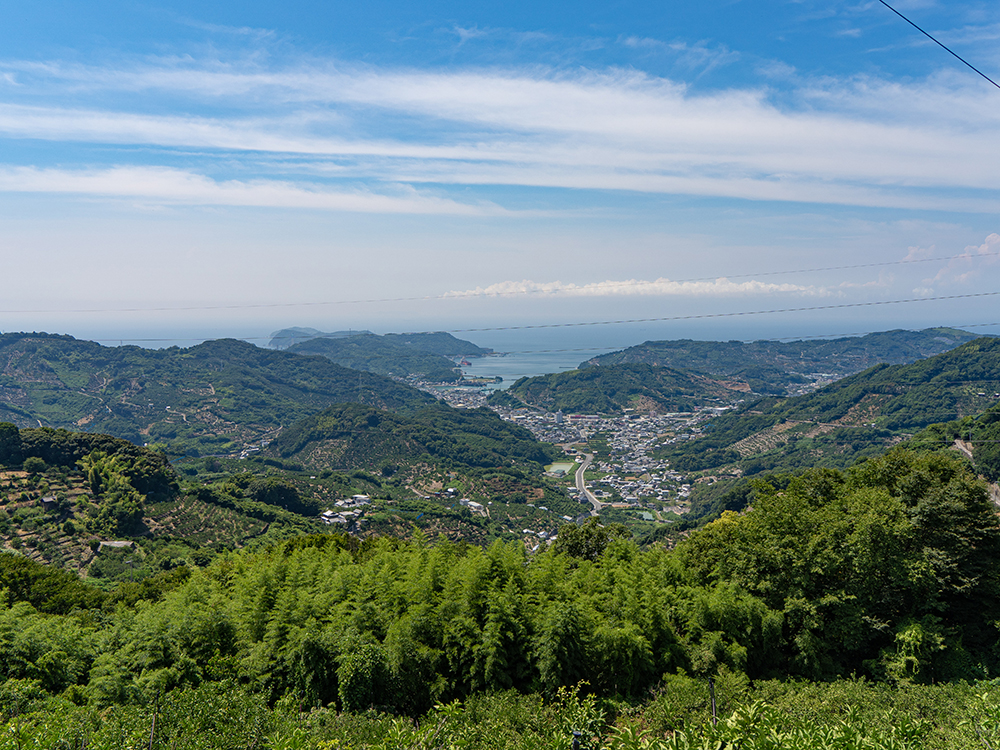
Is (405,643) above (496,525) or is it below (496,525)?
above

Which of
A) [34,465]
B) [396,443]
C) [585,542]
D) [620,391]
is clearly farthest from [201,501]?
[620,391]

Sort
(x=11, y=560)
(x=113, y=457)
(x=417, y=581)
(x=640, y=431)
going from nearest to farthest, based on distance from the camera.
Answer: (x=417, y=581), (x=11, y=560), (x=113, y=457), (x=640, y=431)

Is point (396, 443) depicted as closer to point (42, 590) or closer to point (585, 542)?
point (42, 590)

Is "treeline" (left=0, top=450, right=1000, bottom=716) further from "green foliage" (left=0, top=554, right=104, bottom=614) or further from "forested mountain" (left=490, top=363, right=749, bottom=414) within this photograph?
"forested mountain" (left=490, top=363, right=749, bottom=414)

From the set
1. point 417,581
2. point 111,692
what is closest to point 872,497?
point 417,581

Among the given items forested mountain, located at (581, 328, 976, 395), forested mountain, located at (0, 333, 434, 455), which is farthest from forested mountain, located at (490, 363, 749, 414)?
forested mountain, located at (0, 333, 434, 455)

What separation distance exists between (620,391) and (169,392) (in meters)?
107

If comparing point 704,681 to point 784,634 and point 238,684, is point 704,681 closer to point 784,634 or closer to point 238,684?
point 784,634

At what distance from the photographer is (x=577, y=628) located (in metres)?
9.59

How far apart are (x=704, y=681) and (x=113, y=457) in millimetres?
43983

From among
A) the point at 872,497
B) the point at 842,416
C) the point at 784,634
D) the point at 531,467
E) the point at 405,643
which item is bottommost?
the point at 531,467

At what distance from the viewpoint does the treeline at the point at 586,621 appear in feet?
30.7

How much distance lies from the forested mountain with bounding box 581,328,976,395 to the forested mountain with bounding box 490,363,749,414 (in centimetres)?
2503

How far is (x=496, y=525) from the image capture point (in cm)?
5344
